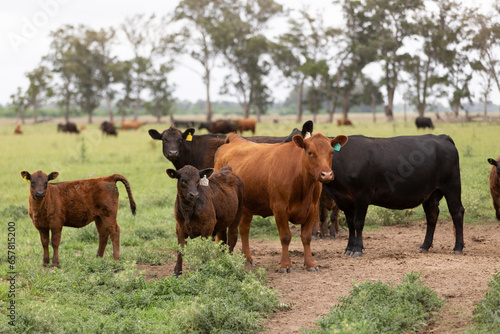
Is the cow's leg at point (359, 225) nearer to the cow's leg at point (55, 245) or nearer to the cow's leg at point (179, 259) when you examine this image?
the cow's leg at point (179, 259)

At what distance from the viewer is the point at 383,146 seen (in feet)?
29.1

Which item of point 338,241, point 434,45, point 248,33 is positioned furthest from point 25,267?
point 248,33

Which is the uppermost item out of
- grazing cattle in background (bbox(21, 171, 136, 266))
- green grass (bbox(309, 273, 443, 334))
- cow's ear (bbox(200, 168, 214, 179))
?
cow's ear (bbox(200, 168, 214, 179))

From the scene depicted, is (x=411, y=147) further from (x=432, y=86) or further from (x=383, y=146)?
(x=432, y=86)

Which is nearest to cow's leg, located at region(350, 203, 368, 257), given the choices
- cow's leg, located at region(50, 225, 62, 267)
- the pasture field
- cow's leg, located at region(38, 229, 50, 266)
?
the pasture field

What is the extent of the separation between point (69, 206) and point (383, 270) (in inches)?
168

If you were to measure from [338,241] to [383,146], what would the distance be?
76.5 inches

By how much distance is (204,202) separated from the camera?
701cm

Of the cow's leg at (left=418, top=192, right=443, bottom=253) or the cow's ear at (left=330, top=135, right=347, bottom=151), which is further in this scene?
the cow's leg at (left=418, top=192, right=443, bottom=253)

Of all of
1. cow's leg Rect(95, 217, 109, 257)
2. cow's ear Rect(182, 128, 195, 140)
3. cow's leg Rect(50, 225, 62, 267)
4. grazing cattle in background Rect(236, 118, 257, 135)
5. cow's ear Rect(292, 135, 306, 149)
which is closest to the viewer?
cow's ear Rect(292, 135, 306, 149)

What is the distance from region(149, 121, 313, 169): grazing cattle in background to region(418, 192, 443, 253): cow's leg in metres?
3.45

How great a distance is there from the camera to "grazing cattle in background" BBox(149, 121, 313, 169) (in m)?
11.5

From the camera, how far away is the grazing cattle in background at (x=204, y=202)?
6887 mm

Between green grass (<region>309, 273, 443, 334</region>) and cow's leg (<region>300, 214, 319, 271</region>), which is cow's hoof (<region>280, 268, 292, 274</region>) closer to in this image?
cow's leg (<region>300, 214, 319, 271</region>)
